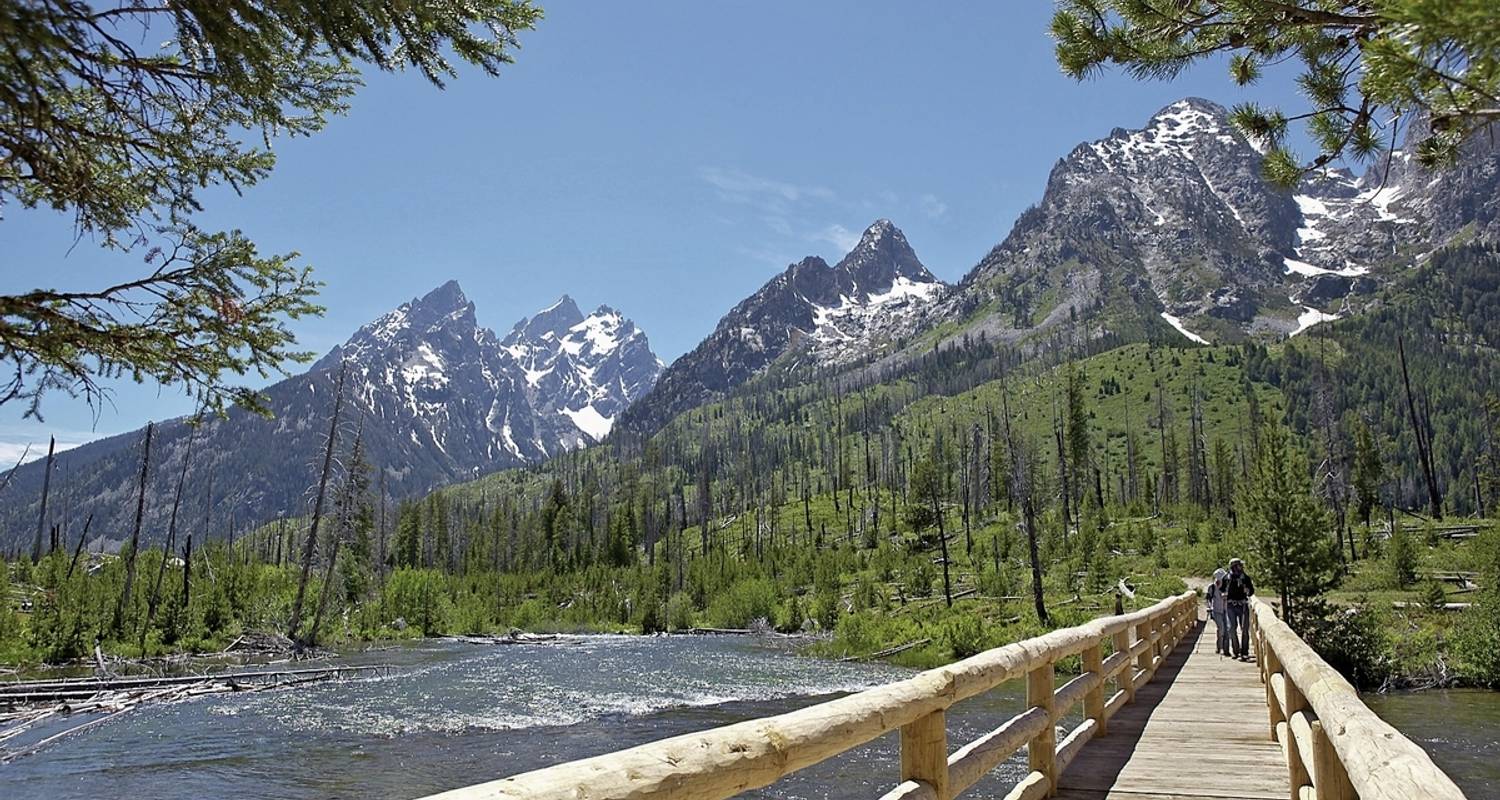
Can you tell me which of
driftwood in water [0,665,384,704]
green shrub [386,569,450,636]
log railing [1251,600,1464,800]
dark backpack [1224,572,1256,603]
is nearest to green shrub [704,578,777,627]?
green shrub [386,569,450,636]

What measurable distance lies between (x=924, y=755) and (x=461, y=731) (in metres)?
17.5

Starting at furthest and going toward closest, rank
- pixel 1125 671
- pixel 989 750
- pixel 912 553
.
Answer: pixel 912 553, pixel 1125 671, pixel 989 750

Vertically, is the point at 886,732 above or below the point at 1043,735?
above

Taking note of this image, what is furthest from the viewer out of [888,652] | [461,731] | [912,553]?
[912,553]

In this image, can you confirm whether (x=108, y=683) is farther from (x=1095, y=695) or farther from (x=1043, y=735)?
(x=1043, y=735)

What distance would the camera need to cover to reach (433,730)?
19250 mm

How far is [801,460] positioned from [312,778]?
154 m

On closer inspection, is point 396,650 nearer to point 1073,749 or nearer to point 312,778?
point 312,778

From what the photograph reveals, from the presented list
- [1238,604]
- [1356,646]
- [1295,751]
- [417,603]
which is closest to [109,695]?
[1295,751]

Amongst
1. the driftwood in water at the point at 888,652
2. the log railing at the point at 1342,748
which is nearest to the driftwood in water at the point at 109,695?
the driftwood in water at the point at 888,652

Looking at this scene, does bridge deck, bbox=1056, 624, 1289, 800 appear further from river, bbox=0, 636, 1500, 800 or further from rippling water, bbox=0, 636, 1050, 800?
rippling water, bbox=0, 636, 1050, 800

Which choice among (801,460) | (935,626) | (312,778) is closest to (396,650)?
(935,626)

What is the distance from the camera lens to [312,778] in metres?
14.9

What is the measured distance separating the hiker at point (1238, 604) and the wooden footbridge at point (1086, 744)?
505 cm
